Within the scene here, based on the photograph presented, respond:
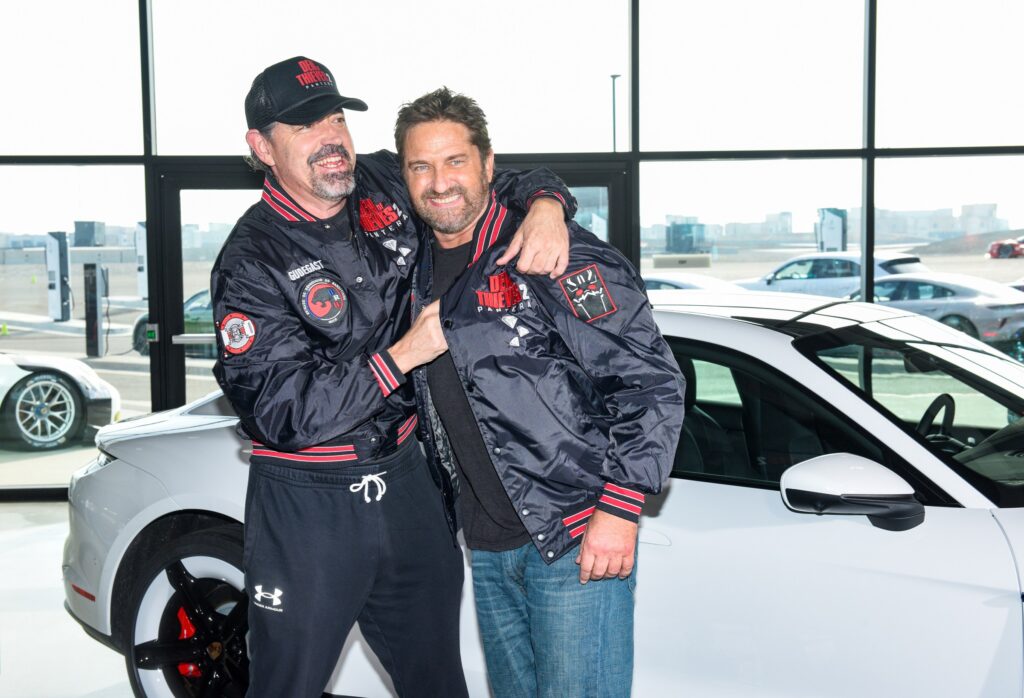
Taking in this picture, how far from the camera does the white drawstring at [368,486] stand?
6.63 ft

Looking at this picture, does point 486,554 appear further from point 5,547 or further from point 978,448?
point 5,547

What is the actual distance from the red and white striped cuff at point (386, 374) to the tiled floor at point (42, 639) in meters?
2.28

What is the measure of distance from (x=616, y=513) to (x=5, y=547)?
14.7ft

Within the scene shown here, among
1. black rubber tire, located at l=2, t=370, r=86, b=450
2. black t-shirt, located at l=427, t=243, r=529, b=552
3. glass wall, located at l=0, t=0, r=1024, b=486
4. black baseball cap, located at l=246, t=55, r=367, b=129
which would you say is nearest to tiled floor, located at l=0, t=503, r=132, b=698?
black rubber tire, located at l=2, t=370, r=86, b=450

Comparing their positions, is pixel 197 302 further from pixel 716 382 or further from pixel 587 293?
pixel 587 293

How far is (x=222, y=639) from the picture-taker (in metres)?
2.91

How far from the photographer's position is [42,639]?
13.1ft

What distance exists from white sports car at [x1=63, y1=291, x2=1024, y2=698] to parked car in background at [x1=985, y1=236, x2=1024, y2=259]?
392 cm

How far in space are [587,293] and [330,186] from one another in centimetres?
60

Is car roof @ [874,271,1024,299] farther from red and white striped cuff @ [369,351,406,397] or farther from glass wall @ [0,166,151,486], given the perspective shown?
red and white striped cuff @ [369,351,406,397]

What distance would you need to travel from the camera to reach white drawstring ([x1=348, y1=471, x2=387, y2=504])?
2.02 m

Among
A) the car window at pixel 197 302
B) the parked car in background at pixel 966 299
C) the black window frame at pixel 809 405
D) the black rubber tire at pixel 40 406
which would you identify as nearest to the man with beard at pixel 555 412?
the black window frame at pixel 809 405

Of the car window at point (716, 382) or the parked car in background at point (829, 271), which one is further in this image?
the parked car in background at point (829, 271)

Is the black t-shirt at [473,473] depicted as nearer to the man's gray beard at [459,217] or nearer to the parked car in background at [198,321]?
the man's gray beard at [459,217]
